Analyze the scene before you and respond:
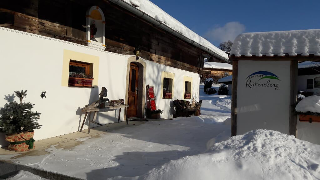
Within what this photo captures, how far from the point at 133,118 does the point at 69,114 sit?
302cm

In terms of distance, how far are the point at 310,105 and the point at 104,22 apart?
5857 millimetres

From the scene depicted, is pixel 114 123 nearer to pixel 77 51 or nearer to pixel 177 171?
pixel 77 51

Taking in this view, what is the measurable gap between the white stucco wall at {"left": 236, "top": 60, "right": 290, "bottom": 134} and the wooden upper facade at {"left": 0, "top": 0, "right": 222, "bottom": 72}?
14.3 feet

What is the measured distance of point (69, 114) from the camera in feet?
19.6

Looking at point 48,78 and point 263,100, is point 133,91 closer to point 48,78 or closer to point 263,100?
point 48,78

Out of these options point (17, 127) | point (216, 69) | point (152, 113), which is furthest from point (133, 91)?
point (216, 69)

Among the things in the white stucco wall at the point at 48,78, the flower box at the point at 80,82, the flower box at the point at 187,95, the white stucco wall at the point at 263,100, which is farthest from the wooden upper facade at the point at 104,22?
the white stucco wall at the point at 263,100

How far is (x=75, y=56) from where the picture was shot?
6070 mm

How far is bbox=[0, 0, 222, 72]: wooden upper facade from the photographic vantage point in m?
5.00

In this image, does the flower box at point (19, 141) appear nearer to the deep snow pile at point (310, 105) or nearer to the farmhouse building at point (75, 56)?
the farmhouse building at point (75, 56)

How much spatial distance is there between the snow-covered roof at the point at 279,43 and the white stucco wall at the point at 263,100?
0.85 ft

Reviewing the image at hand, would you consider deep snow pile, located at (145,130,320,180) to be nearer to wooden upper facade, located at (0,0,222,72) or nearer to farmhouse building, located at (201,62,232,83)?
wooden upper facade, located at (0,0,222,72)

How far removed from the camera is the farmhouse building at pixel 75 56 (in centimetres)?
486

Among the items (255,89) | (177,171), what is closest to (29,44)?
(177,171)
